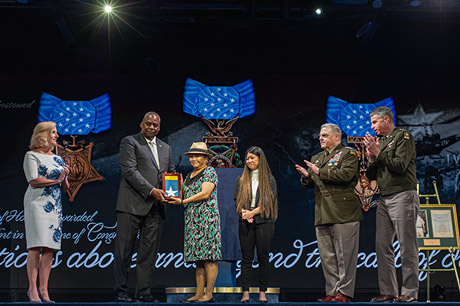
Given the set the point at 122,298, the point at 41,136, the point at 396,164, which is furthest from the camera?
the point at 41,136

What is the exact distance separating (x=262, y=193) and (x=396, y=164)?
3.86ft

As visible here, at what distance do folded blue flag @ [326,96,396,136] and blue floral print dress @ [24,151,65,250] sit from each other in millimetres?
4347

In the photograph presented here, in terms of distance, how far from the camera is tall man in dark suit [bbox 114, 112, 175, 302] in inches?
169

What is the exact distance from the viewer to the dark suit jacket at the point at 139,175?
14.3 feet

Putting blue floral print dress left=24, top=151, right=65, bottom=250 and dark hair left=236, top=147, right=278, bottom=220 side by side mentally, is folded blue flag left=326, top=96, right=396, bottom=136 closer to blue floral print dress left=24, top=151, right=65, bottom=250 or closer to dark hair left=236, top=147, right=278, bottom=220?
dark hair left=236, top=147, right=278, bottom=220

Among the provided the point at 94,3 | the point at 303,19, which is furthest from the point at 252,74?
the point at 94,3

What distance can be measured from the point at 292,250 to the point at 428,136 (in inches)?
102

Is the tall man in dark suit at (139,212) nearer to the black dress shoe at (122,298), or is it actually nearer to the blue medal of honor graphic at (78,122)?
the black dress shoe at (122,298)

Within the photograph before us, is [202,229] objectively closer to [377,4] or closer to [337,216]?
[337,216]

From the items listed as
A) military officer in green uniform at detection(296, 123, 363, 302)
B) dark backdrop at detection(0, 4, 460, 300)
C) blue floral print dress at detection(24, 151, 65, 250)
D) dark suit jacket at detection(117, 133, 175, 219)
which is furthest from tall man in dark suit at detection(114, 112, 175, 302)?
dark backdrop at detection(0, 4, 460, 300)

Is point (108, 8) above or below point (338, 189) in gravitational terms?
above

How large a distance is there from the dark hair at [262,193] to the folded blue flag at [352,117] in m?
3.07

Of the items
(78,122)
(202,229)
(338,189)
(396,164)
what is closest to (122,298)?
(202,229)

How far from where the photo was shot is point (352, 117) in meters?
7.43
